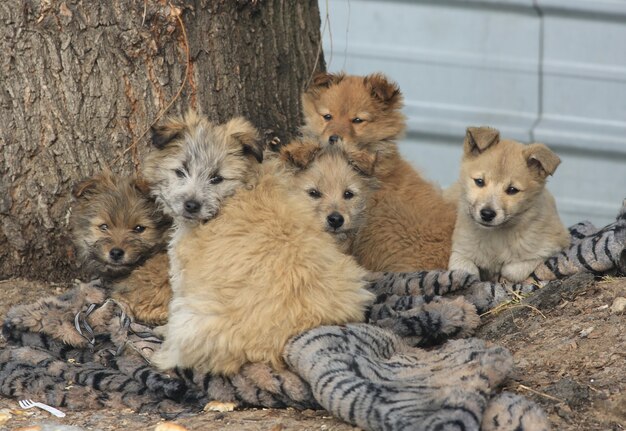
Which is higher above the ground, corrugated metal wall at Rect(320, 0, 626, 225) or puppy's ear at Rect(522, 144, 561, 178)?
corrugated metal wall at Rect(320, 0, 626, 225)

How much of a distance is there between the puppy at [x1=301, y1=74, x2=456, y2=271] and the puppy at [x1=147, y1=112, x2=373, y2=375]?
3.61 ft

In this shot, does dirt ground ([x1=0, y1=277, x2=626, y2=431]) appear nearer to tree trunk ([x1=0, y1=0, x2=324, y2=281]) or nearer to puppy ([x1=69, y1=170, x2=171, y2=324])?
puppy ([x1=69, y1=170, x2=171, y2=324])

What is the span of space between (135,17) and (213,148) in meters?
1.24

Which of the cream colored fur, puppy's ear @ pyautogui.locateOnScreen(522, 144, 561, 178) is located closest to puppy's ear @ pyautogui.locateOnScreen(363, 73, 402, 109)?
puppy's ear @ pyautogui.locateOnScreen(522, 144, 561, 178)

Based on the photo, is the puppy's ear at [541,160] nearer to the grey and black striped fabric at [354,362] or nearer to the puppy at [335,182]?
the grey and black striped fabric at [354,362]

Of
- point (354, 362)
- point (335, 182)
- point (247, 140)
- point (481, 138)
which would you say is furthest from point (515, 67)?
point (354, 362)

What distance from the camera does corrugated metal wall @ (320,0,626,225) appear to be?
9.82 m

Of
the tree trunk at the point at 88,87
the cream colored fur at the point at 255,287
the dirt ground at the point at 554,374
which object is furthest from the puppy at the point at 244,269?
the tree trunk at the point at 88,87

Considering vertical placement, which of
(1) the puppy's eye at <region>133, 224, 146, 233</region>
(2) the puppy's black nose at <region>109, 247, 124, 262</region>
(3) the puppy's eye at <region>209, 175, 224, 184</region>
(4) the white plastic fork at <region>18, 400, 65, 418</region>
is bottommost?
(4) the white plastic fork at <region>18, 400, 65, 418</region>

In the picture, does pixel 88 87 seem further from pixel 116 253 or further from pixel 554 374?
pixel 554 374

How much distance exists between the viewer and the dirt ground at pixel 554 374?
15.8 feet

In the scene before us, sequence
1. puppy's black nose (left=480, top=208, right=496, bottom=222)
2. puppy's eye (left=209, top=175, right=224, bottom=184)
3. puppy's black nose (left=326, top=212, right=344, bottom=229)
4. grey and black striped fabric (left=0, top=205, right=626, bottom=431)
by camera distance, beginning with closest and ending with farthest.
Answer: grey and black striped fabric (left=0, top=205, right=626, bottom=431) < puppy's eye (left=209, top=175, right=224, bottom=184) < puppy's black nose (left=326, top=212, right=344, bottom=229) < puppy's black nose (left=480, top=208, right=496, bottom=222)

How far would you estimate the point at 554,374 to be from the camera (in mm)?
5188

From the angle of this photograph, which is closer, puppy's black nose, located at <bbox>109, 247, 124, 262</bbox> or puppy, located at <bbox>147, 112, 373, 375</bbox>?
puppy, located at <bbox>147, 112, 373, 375</bbox>
